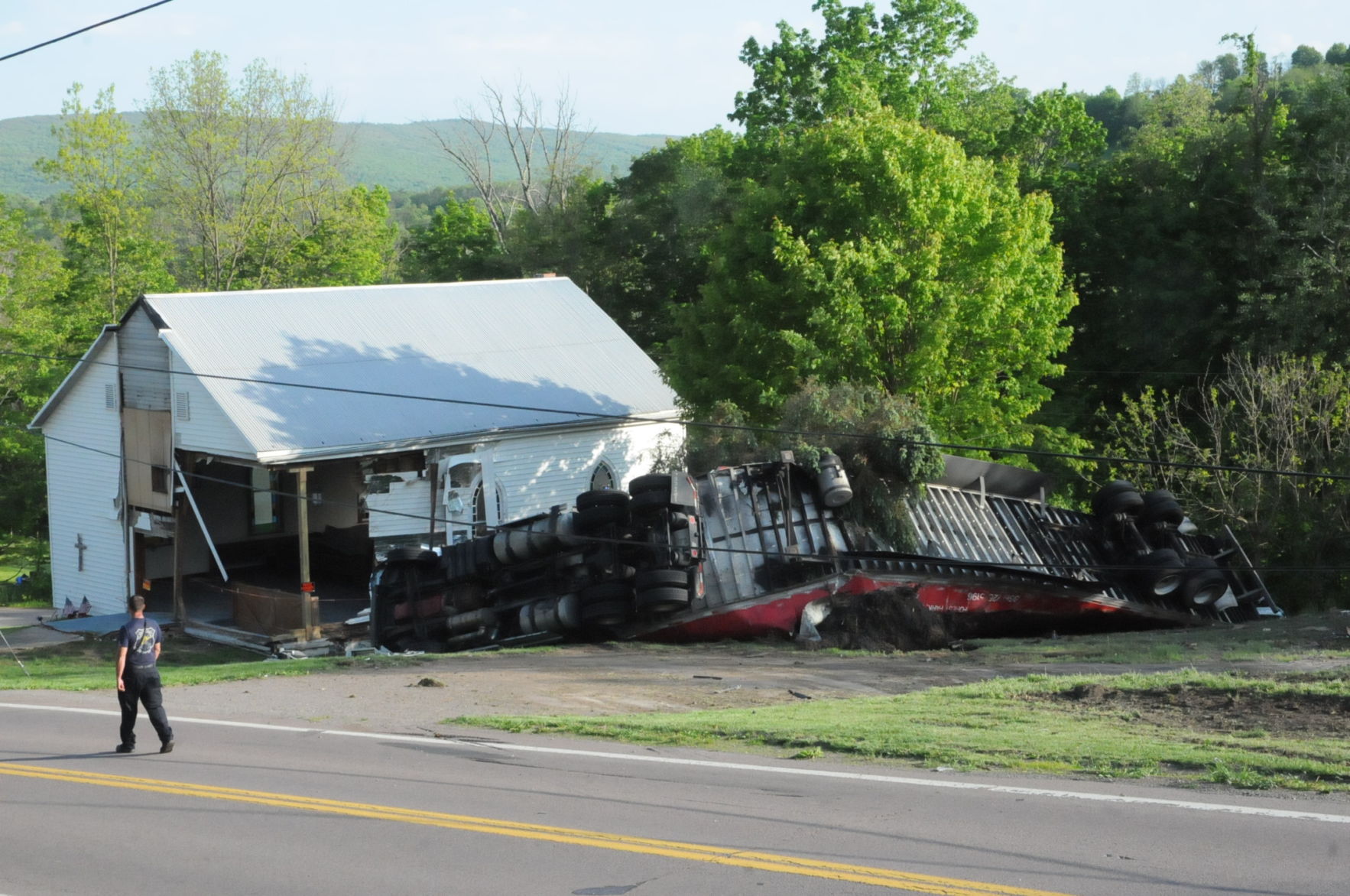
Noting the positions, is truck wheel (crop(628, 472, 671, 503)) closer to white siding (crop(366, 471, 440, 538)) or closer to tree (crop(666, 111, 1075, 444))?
tree (crop(666, 111, 1075, 444))

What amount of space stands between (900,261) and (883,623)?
10.5 meters

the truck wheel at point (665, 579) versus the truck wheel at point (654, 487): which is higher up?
the truck wheel at point (654, 487)

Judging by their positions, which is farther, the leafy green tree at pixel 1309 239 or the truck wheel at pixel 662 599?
→ the leafy green tree at pixel 1309 239

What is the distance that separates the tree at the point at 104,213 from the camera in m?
53.0

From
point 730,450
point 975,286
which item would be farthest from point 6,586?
point 975,286

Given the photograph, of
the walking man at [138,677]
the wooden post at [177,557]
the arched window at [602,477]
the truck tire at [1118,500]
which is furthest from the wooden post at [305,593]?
the truck tire at [1118,500]

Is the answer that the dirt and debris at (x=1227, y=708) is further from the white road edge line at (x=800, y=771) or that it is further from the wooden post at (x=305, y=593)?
the wooden post at (x=305, y=593)

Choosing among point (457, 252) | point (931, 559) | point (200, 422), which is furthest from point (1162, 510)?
point (457, 252)

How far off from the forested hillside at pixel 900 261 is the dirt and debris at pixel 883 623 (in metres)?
2.35

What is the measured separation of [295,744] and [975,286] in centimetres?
2225

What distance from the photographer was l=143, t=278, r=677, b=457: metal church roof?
2806 cm

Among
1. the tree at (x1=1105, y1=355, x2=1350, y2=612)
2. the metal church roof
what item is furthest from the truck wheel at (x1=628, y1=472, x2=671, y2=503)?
the tree at (x1=1105, y1=355, x2=1350, y2=612)

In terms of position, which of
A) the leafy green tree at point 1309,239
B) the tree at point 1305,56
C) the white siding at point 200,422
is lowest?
the white siding at point 200,422

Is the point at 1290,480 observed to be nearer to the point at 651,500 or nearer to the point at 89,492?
the point at 651,500
